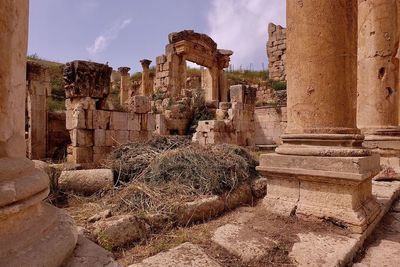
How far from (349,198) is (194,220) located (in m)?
1.62

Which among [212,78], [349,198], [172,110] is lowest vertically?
[349,198]

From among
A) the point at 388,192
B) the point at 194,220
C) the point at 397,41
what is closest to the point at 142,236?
the point at 194,220

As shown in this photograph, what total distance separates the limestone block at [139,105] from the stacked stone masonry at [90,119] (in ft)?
1.75

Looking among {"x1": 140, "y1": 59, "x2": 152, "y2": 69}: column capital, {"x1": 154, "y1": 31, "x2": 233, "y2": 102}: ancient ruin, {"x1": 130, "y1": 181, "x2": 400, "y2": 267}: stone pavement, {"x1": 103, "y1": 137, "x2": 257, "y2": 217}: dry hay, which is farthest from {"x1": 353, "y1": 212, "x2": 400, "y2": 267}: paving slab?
→ {"x1": 140, "y1": 59, "x2": 152, "y2": 69}: column capital

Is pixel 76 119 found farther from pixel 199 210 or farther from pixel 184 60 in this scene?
pixel 184 60

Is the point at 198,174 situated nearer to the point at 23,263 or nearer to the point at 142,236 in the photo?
the point at 142,236

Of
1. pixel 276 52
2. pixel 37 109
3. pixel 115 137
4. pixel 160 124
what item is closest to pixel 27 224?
pixel 115 137

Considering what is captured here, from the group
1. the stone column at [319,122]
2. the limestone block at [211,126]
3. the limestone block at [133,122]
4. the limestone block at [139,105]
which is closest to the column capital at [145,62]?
the limestone block at [211,126]

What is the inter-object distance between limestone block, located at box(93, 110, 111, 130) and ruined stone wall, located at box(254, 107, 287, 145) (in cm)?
1092

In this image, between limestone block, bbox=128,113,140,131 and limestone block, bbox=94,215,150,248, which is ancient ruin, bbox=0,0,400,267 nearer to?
limestone block, bbox=94,215,150,248

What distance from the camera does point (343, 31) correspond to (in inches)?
133

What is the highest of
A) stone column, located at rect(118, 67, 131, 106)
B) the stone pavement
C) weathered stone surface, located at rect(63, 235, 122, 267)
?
stone column, located at rect(118, 67, 131, 106)

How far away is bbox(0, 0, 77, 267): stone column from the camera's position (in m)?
1.15

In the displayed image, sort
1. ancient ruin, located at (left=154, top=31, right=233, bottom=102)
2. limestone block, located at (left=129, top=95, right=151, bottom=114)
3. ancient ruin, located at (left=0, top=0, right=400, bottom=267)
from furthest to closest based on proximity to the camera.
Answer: ancient ruin, located at (left=154, top=31, right=233, bottom=102)
limestone block, located at (left=129, top=95, right=151, bottom=114)
ancient ruin, located at (left=0, top=0, right=400, bottom=267)
